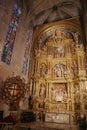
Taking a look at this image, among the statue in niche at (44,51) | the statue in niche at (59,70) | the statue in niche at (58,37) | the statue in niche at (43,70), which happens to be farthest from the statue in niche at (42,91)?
the statue in niche at (58,37)

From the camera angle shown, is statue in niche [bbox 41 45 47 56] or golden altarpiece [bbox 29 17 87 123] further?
statue in niche [bbox 41 45 47 56]

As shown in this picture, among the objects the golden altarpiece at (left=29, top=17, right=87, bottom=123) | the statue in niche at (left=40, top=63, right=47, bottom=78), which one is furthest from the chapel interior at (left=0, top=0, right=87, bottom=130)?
the statue in niche at (left=40, top=63, right=47, bottom=78)

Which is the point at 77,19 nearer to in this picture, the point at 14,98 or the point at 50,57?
the point at 50,57

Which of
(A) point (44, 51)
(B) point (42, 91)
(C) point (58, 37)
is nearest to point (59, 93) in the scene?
(B) point (42, 91)

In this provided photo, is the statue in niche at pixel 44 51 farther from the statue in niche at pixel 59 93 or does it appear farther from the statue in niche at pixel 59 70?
the statue in niche at pixel 59 93

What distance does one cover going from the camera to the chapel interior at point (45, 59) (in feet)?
31.1

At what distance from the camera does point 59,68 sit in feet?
46.0

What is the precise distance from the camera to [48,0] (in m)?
14.0

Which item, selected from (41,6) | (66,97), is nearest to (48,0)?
(41,6)

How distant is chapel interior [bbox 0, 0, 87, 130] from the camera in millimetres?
9484

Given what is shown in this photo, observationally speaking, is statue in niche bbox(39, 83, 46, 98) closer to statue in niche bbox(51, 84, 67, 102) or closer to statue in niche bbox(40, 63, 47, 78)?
statue in niche bbox(51, 84, 67, 102)

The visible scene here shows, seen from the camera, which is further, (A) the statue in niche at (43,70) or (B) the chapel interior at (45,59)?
(A) the statue in niche at (43,70)

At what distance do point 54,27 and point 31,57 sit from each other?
16.8 ft

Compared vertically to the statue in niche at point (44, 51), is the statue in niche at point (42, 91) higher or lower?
lower
